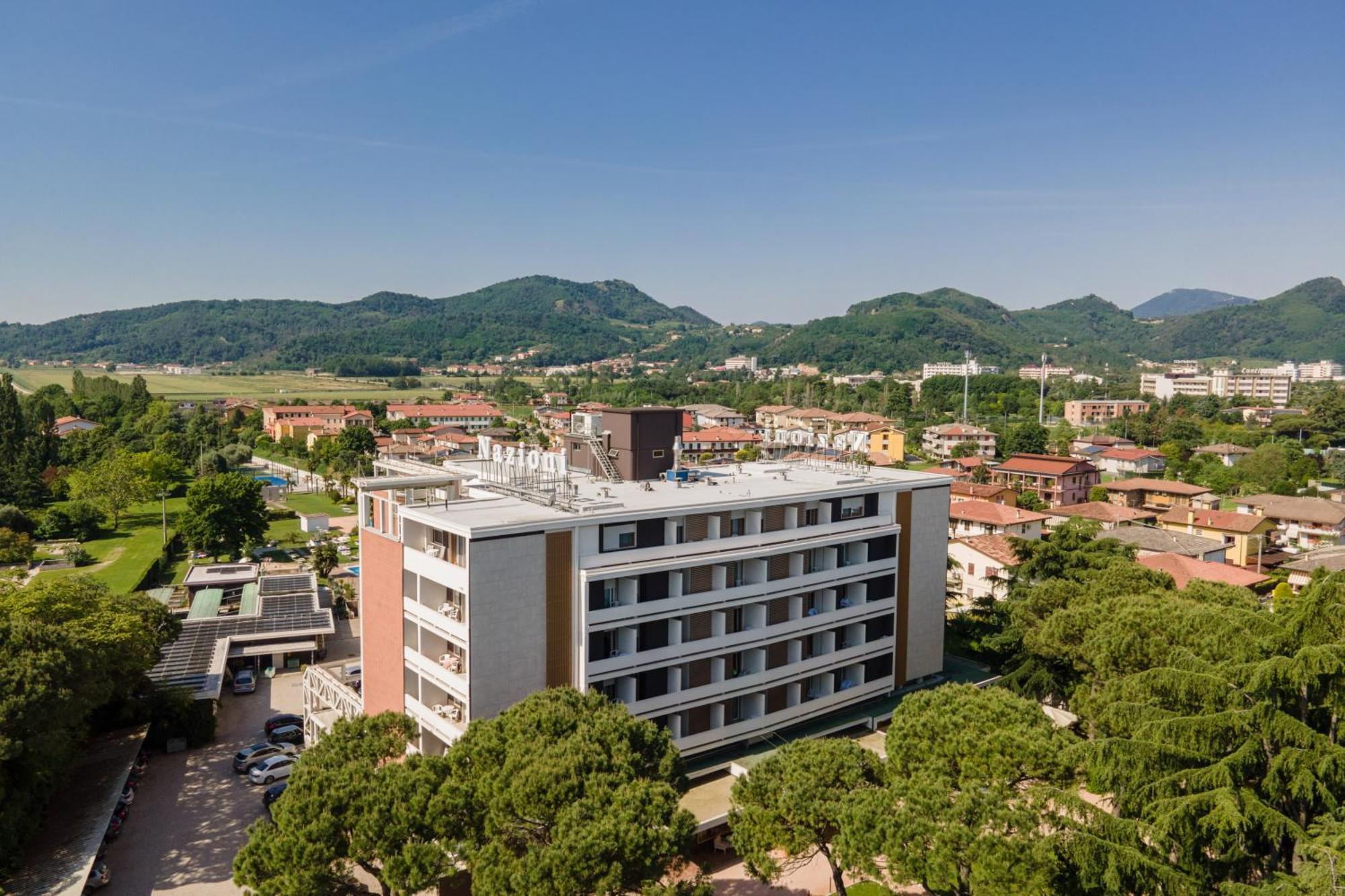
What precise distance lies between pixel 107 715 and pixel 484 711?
19702mm

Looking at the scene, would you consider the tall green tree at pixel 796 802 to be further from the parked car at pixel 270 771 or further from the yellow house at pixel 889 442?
the yellow house at pixel 889 442

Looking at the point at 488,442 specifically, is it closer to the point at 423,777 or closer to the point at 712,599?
the point at 712,599

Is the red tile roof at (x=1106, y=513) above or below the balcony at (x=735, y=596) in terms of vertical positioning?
below

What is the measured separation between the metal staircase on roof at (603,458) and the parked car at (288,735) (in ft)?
54.9

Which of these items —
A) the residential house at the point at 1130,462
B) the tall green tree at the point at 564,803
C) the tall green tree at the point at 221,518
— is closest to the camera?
the tall green tree at the point at 564,803

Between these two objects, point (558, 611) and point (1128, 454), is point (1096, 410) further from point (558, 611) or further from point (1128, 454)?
point (558, 611)

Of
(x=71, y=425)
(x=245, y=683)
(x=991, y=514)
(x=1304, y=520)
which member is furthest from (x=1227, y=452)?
(x=71, y=425)

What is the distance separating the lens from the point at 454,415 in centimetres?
14425

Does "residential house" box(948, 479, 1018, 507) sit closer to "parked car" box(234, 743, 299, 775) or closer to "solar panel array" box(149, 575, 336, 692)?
"solar panel array" box(149, 575, 336, 692)

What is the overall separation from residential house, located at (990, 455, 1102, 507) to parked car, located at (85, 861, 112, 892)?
79152 mm

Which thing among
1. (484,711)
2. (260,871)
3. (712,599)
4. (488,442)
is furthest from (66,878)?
(712,599)

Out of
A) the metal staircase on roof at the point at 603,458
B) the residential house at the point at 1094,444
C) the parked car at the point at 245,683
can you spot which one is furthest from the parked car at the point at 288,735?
the residential house at the point at 1094,444

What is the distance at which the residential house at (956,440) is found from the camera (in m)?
123

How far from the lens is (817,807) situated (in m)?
18.1
